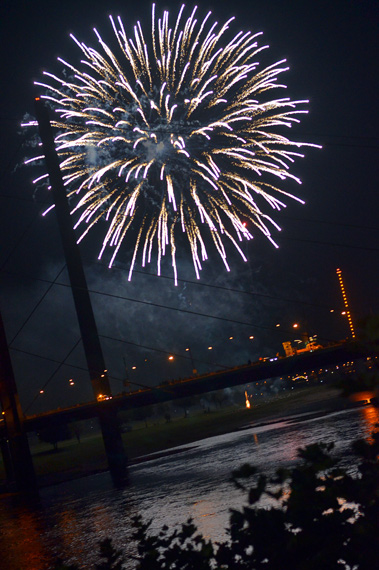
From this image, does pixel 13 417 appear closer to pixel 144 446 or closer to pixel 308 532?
pixel 144 446

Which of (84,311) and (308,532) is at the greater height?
(84,311)

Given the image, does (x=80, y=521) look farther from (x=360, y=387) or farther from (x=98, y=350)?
(x=98, y=350)

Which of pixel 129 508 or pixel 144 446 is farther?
pixel 144 446

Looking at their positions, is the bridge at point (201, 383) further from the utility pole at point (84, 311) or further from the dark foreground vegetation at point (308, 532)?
the dark foreground vegetation at point (308, 532)

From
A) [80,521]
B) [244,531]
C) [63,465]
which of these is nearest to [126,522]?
[80,521]

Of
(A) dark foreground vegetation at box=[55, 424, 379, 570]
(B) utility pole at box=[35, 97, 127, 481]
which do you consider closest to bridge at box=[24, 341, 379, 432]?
(B) utility pole at box=[35, 97, 127, 481]

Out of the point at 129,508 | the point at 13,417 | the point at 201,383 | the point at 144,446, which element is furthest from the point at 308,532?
the point at 144,446
